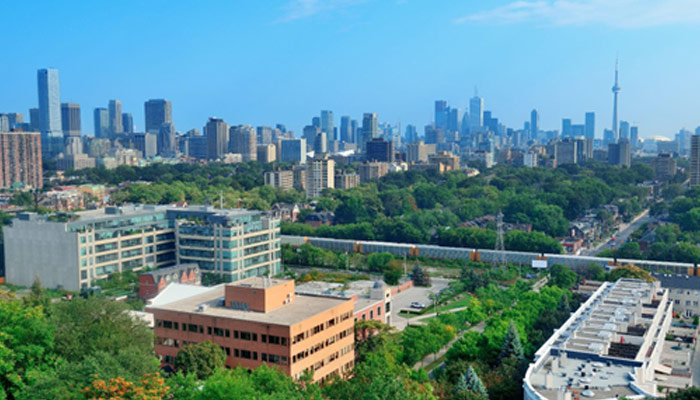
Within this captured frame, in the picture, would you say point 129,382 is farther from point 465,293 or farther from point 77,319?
point 465,293

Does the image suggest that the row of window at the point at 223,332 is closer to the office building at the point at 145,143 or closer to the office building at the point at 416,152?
the office building at the point at 416,152

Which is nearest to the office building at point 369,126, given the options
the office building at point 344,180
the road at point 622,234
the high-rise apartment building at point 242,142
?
the high-rise apartment building at point 242,142

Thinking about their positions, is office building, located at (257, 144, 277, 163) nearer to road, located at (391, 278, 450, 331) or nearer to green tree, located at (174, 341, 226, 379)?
road, located at (391, 278, 450, 331)

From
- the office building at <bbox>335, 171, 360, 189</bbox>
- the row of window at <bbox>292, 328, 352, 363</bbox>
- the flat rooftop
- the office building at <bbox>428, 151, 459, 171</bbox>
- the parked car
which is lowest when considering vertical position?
the parked car

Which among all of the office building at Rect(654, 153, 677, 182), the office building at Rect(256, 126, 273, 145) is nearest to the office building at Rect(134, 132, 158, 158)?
the office building at Rect(256, 126, 273, 145)

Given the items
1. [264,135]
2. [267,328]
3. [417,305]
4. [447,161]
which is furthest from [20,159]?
[264,135]

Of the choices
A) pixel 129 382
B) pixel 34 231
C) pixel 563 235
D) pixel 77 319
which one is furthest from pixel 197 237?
pixel 563 235
